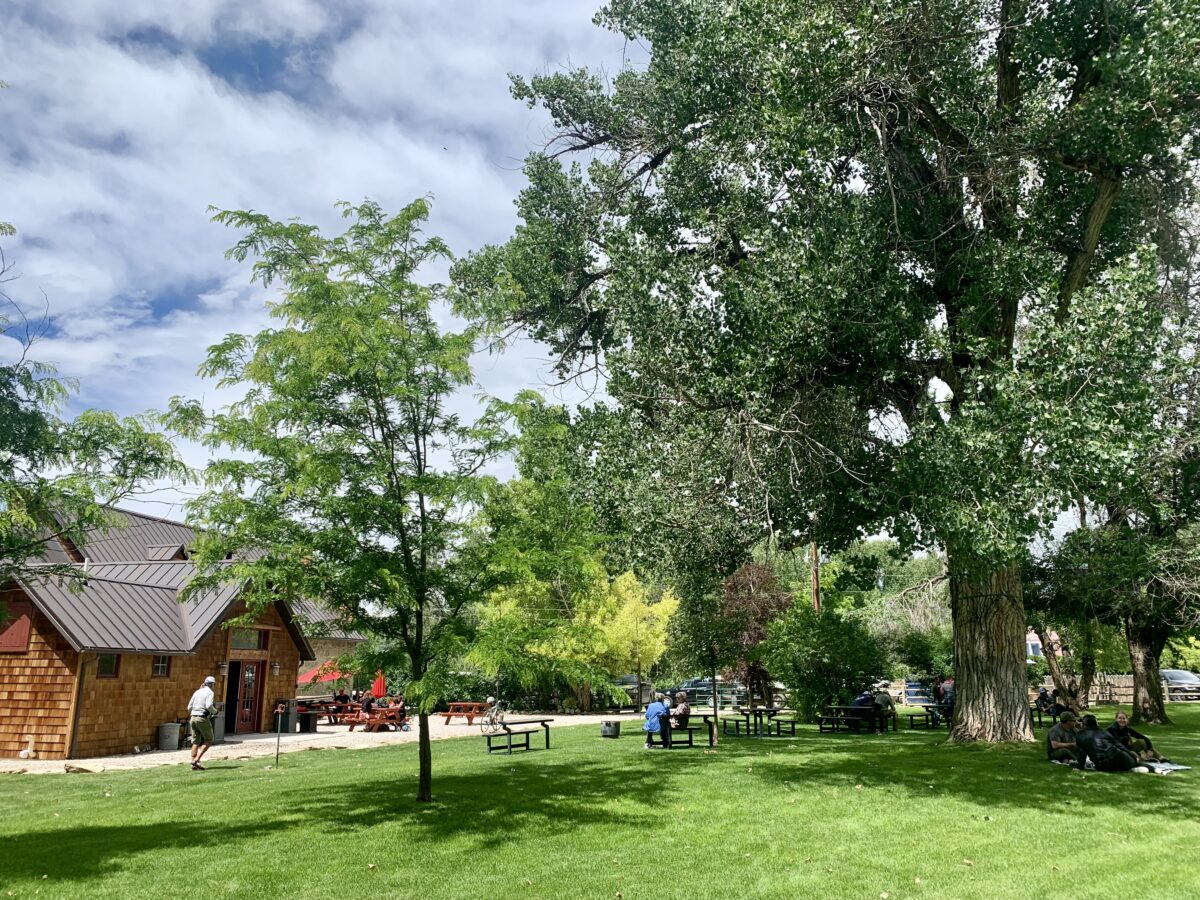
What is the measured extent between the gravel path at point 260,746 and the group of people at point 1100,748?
15.0 m

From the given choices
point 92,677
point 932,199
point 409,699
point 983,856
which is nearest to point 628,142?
point 932,199

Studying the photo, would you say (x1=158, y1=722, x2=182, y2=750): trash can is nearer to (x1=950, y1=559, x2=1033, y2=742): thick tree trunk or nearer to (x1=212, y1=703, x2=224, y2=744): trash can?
(x1=212, y1=703, x2=224, y2=744): trash can

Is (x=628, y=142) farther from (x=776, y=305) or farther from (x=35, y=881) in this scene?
(x=35, y=881)

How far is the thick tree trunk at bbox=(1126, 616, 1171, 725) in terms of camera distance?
24422mm

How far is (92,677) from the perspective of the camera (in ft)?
64.7

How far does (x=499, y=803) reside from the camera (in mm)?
11180

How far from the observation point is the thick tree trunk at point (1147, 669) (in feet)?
80.1

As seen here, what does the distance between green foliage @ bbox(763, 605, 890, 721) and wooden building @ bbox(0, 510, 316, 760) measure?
50.1 feet

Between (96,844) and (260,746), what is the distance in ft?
43.9

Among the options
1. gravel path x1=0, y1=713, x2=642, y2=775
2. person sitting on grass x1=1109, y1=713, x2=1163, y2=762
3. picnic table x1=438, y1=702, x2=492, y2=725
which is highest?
picnic table x1=438, y1=702, x2=492, y2=725

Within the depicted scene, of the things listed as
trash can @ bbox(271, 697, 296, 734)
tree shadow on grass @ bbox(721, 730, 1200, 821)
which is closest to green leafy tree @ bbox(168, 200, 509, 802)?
tree shadow on grass @ bbox(721, 730, 1200, 821)

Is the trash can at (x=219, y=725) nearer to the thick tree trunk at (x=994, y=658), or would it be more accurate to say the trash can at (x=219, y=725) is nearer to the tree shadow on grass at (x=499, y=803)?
the tree shadow on grass at (x=499, y=803)

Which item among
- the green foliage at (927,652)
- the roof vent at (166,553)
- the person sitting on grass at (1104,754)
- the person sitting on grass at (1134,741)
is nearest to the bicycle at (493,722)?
the roof vent at (166,553)

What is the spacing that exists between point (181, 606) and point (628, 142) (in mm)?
17236
